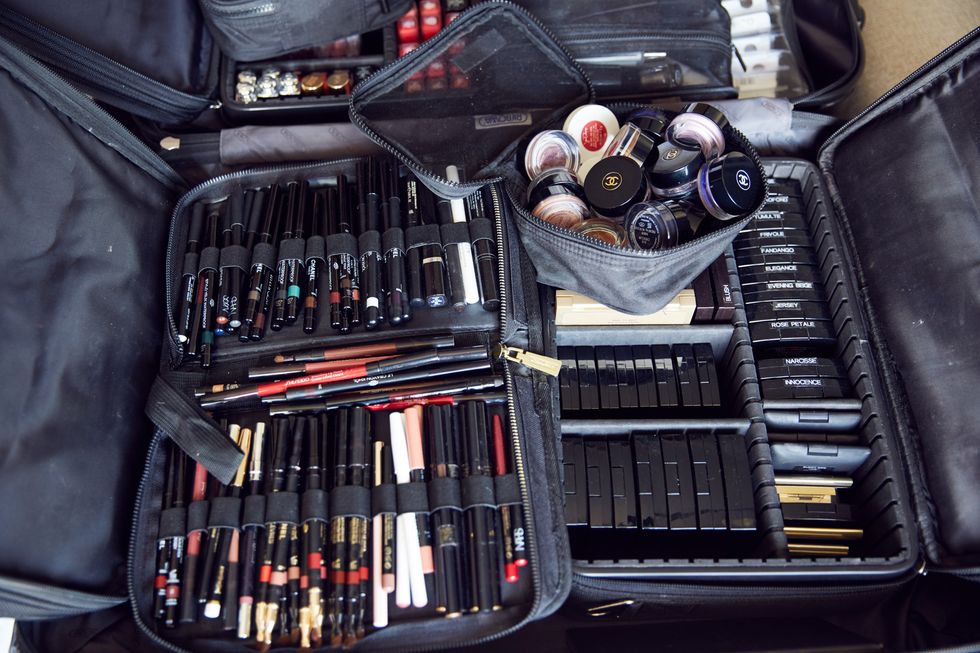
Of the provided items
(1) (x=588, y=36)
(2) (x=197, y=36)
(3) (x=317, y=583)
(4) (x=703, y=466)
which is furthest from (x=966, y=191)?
(2) (x=197, y=36)

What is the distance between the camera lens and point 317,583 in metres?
1.05

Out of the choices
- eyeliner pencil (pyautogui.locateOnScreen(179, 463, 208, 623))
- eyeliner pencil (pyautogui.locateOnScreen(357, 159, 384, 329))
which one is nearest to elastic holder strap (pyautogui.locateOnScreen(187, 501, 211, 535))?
eyeliner pencil (pyautogui.locateOnScreen(179, 463, 208, 623))

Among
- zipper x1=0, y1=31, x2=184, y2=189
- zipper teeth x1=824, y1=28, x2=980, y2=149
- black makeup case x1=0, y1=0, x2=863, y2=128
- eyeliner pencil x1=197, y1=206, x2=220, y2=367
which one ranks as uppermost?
black makeup case x1=0, y1=0, x2=863, y2=128

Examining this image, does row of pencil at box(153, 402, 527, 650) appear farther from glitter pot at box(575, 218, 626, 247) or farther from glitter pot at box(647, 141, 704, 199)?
glitter pot at box(647, 141, 704, 199)

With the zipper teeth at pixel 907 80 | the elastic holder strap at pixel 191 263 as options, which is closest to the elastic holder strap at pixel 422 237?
the elastic holder strap at pixel 191 263

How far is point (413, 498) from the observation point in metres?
1.09

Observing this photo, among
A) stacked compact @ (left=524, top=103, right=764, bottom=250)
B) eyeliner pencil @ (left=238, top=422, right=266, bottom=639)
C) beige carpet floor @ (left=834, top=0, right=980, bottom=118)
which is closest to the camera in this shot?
eyeliner pencil @ (left=238, top=422, right=266, bottom=639)

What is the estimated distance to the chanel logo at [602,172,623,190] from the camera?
1.17 metres

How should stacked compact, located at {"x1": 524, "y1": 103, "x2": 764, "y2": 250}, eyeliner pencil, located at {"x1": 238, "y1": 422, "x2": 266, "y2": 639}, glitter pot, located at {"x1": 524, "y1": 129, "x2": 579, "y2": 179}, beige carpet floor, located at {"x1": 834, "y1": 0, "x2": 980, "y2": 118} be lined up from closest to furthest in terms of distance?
1. eyeliner pencil, located at {"x1": 238, "y1": 422, "x2": 266, "y2": 639}
2. stacked compact, located at {"x1": 524, "y1": 103, "x2": 764, "y2": 250}
3. glitter pot, located at {"x1": 524, "y1": 129, "x2": 579, "y2": 179}
4. beige carpet floor, located at {"x1": 834, "y1": 0, "x2": 980, "y2": 118}

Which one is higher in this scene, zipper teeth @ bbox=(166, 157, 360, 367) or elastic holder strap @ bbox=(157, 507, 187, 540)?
zipper teeth @ bbox=(166, 157, 360, 367)

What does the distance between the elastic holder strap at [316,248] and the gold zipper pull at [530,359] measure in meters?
0.34

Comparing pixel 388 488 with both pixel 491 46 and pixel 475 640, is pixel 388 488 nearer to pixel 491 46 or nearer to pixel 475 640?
pixel 475 640

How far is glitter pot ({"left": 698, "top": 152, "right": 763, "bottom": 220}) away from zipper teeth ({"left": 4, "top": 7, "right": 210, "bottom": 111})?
964mm

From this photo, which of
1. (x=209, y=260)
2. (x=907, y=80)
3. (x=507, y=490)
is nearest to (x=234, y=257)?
(x=209, y=260)
